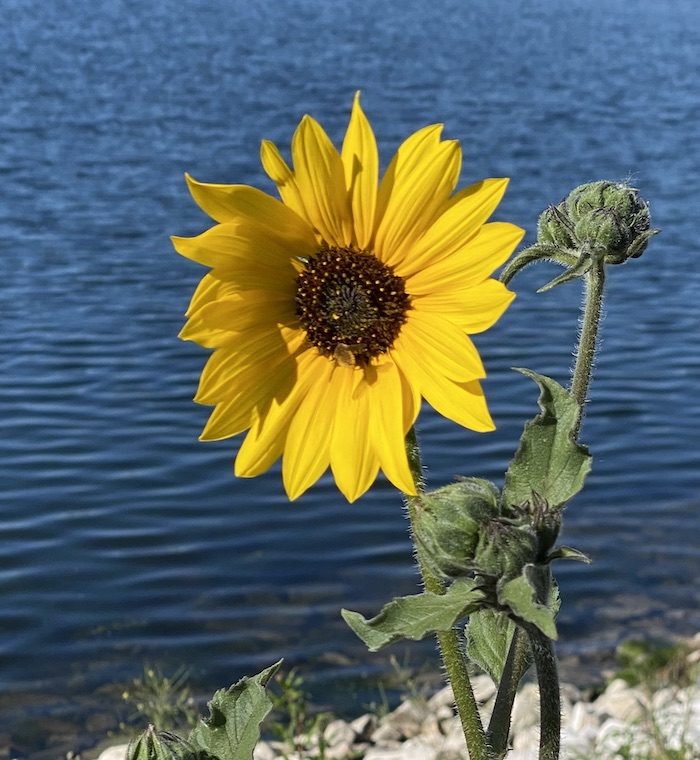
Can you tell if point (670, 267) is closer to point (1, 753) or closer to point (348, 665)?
point (348, 665)

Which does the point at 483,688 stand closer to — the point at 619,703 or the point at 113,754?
the point at 619,703

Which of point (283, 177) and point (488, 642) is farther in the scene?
point (488, 642)

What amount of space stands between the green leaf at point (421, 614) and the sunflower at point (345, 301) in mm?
164

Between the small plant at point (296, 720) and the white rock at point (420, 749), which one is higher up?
the small plant at point (296, 720)

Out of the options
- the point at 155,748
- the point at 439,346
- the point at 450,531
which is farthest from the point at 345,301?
the point at 155,748

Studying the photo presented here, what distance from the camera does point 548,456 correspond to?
6.72 feet

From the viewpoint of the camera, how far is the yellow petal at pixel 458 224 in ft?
5.69

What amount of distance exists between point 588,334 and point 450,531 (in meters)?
0.54

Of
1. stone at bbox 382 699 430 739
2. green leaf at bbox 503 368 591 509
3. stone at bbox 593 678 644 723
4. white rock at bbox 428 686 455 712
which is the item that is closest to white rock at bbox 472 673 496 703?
white rock at bbox 428 686 455 712

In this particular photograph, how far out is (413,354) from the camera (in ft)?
6.19

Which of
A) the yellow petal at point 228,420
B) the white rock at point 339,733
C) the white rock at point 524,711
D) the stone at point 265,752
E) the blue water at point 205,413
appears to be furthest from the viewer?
the blue water at point 205,413

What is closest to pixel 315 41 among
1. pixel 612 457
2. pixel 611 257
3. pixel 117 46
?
pixel 117 46

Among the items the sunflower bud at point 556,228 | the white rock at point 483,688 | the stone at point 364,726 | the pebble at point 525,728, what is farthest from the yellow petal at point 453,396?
the white rock at point 483,688

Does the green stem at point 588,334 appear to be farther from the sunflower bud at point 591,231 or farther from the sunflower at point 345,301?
the sunflower at point 345,301
